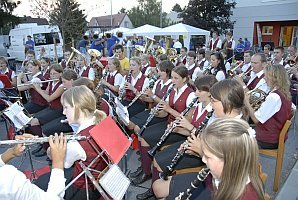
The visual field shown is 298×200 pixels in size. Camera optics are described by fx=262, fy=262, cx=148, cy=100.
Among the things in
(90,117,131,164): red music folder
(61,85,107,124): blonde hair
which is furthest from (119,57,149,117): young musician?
(90,117,131,164): red music folder

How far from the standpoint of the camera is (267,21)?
25109 mm

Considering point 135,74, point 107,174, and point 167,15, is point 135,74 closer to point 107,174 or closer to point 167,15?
point 107,174

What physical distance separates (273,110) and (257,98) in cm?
59

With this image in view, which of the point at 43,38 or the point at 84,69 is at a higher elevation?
the point at 43,38

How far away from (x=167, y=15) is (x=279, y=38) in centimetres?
3948

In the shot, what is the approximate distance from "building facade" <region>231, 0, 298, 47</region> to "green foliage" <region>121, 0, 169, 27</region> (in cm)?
2996

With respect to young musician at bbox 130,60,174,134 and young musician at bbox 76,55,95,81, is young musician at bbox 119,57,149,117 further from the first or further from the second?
young musician at bbox 76,55,95,81

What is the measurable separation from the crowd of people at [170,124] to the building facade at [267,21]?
19916mm

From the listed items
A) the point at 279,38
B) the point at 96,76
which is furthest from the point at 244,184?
the point at 279,38

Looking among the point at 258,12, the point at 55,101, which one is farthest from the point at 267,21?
the point at 55,101

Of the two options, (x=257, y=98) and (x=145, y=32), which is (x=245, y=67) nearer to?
(x=257, y=98)

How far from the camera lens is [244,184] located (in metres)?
1.50

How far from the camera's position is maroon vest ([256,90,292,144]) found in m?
3.16

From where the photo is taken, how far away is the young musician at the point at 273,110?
3148 millimetres
